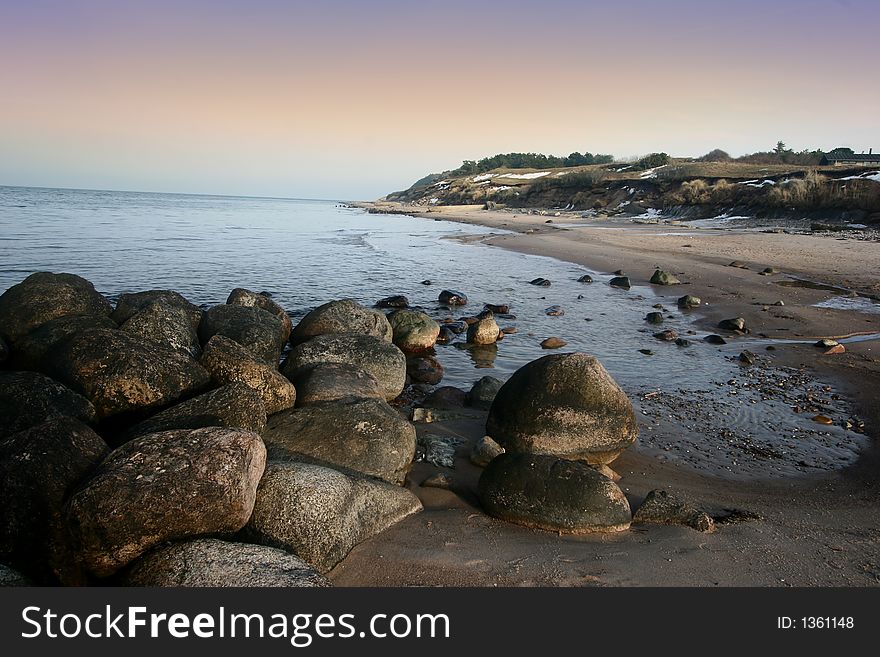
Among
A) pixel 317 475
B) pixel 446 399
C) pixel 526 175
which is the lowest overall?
pixel 446 399

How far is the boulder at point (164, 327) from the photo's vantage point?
7145 mm

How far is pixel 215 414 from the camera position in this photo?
4926mm

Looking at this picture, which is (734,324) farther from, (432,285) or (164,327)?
(164,327)

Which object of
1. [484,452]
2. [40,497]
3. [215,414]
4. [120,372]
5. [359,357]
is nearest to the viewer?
[40,497]

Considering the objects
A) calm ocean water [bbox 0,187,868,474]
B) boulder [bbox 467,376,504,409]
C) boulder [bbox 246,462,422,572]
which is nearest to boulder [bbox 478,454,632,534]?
boulder [bbox 246,462,422,572]

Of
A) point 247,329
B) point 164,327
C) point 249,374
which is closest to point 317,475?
point 249,374

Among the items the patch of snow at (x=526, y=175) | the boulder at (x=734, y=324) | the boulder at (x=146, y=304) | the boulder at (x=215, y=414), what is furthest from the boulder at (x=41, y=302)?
the patch of snow at (x=526, y=175)

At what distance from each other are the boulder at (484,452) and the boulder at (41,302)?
6244 mm

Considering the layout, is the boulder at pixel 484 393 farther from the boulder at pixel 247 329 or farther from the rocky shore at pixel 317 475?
the boulder at pixel 247 329

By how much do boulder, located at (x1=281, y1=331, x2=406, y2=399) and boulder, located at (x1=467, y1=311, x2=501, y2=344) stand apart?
3.01 meters

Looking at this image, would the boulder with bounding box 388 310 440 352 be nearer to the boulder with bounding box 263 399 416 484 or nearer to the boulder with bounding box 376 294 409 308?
the boulder with bounding box 376 294 409 308

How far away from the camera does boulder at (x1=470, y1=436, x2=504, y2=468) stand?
225 inches

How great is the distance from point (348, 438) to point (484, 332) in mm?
5952
